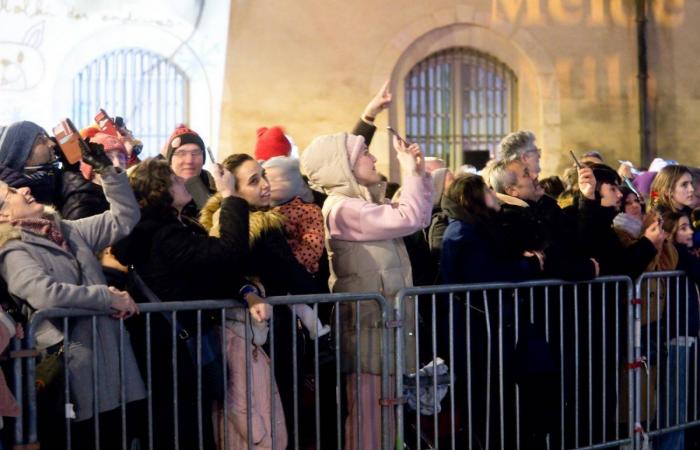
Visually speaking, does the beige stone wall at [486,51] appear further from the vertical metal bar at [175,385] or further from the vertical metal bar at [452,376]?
the vertical metal bar at [175,385]

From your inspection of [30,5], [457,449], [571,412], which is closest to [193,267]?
[457,449]

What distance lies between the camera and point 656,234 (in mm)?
7617

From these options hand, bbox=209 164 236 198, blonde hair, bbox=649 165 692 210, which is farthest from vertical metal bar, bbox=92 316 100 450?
blonde hair, bbox=649 165 692 210

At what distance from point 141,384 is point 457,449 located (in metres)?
2.16

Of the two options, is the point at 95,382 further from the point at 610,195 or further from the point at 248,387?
the point at 610,195

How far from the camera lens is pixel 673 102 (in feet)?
58.8

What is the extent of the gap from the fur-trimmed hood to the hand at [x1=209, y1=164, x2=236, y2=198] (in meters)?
0.12

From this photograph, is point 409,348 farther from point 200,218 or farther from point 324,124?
point 324,124

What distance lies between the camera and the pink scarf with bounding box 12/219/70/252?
16.7ft

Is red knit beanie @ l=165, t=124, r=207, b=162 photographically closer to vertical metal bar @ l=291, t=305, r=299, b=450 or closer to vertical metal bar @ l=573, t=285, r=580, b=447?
vertical metal bar @ l=291, t=305, r=299, b=450

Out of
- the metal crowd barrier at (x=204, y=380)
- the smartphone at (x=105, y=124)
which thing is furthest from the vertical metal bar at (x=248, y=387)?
the smartphone at (x=105, y=124)

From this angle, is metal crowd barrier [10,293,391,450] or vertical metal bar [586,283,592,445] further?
vertical metal bar [586,283,592,445]

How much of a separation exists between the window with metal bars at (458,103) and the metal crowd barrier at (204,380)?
11406 mm

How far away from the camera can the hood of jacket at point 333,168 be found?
20.7 feet
